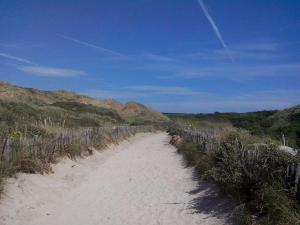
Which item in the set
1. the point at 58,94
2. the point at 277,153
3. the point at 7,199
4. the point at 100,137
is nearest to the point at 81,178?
the point at 7,199

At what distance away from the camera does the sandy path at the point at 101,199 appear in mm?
9297

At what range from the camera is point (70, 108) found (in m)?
68.4

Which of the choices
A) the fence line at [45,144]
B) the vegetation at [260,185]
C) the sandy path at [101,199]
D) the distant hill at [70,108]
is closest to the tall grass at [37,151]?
the fence line at [45,144]

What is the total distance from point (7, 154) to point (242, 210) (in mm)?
5515

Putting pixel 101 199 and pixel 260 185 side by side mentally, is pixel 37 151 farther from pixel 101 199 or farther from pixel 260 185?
pixel 260 185

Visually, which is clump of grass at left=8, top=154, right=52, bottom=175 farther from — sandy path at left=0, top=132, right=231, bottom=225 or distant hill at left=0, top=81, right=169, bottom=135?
distant hill at left=0, top=81, right=169, bottom=135

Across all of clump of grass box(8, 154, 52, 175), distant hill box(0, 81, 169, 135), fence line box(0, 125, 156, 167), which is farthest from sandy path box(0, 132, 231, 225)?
distant hill box(0, 81, 169, 135)

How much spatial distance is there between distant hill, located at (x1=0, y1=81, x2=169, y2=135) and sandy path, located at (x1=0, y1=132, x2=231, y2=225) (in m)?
4.59

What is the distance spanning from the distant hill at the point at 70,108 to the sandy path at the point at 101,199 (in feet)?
15.1

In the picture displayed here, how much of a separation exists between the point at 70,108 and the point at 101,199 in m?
57.8

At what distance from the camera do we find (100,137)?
24.8m

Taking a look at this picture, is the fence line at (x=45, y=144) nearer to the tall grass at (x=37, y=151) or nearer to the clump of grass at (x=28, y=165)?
the tall grass at (x=37, y=151)

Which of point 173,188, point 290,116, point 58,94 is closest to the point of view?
point 173,188

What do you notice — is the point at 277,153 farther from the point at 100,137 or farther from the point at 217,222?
the point at 100,137
